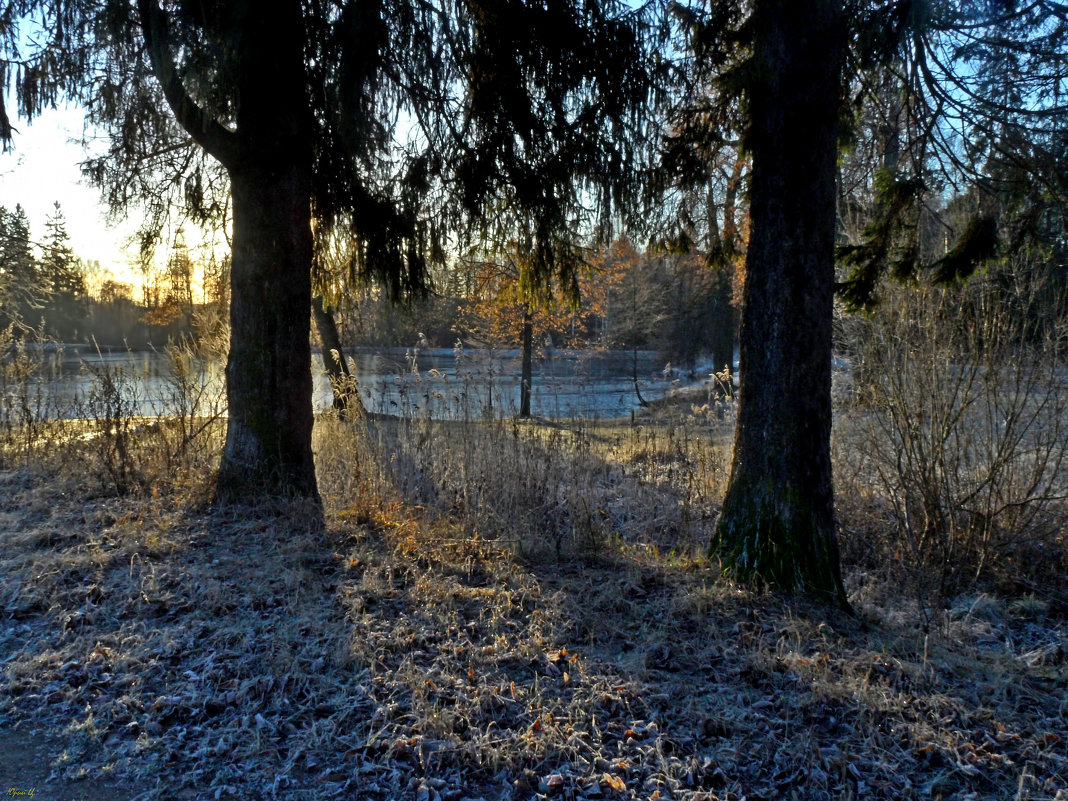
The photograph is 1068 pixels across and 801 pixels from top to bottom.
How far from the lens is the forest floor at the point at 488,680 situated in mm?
2701

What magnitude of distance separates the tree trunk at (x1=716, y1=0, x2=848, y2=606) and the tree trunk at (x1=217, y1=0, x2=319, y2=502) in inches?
148

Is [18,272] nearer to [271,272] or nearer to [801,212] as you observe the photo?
[271,272]

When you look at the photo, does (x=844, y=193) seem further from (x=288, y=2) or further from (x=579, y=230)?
(x=288, y=2)

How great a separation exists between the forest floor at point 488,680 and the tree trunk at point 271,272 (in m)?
1.04

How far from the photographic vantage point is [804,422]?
4.30m

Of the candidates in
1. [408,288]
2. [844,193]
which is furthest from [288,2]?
[844,193]

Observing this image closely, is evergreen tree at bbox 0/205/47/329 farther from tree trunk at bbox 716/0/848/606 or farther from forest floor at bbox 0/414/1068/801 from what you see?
tree trunk at bbox 716/0/848/606

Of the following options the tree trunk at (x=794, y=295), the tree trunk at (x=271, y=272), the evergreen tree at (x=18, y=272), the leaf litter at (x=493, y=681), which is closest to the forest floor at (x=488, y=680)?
the leaf litter at (x=493, y=681)

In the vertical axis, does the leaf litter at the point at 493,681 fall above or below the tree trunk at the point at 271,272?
below

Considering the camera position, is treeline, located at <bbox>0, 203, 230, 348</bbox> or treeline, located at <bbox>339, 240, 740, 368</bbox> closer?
treeline, located at <bbox>0, 203, 230, 348</bbox>

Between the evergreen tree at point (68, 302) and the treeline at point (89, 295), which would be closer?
the treeline at point (89, 295)

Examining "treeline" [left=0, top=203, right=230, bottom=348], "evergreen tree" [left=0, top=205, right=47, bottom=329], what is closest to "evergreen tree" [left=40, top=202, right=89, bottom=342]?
"treeline" [left=0, top=203, right=230, bottom=348]

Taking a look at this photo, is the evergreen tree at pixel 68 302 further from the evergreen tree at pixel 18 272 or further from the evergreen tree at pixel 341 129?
the evergreen tree at pixel 341 129

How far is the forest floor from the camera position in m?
2.70
